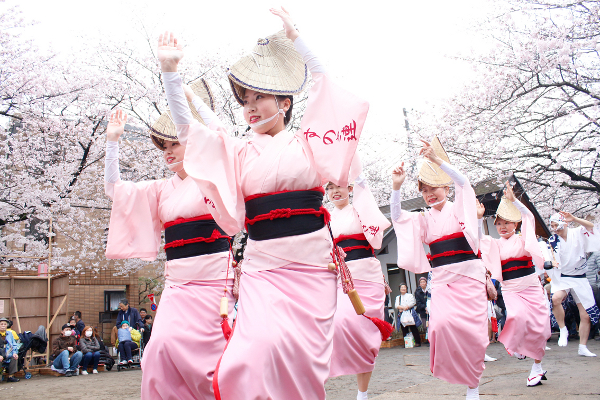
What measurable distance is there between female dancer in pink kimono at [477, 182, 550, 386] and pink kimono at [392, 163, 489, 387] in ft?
3.54

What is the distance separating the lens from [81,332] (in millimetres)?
11641

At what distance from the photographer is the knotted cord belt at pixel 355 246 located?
204 inches

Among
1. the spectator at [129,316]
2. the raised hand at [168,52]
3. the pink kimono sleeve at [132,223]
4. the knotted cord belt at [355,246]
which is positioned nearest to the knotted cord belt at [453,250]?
the knotted cord belt at [355,246]

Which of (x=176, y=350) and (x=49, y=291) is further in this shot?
(x=49, y=291)

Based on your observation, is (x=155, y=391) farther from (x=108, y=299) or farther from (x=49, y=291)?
(x=108, y=299)

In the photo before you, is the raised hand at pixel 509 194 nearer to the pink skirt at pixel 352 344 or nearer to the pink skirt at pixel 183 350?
the pink skirt at pixel 352 344

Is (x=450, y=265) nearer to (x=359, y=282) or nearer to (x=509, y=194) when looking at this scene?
(x=359, y=282)

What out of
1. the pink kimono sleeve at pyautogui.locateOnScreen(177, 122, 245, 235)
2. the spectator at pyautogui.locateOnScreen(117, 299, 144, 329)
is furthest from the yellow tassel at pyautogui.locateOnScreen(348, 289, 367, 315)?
the spectator at pyautogui.locateOnScreen(117, 299, 144, 329)

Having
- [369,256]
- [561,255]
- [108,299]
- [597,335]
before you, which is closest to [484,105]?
[561,255]

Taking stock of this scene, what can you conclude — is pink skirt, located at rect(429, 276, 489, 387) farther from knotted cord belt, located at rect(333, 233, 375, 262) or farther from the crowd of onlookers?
the crowd of onlookers

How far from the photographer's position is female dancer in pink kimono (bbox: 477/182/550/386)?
564 centimetres

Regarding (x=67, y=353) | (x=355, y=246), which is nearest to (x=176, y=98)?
(x=355, y=246)

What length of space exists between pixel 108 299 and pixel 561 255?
15540mm

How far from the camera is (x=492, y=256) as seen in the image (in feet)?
21.2
